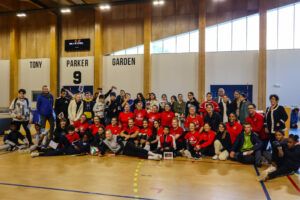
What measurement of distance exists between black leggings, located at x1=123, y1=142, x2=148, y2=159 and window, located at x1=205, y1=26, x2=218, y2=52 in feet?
27.9

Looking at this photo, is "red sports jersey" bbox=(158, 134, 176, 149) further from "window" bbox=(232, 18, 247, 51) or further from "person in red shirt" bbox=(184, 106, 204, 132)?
"window" bbox=(232, 18, 247, 51)

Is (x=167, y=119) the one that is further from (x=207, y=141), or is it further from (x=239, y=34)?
(x=239, y=34)

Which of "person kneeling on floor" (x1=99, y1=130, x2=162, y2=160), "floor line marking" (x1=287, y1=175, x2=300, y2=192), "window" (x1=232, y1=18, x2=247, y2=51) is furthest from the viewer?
"window" (x1=232, y1=18, x2=247, y2=51)

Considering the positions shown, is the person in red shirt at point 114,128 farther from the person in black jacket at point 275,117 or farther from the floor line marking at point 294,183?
the floor line marking at point 294,183

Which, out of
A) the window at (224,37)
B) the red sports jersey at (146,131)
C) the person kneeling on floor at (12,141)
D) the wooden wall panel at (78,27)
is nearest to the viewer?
the red sports jersey at (146,131)

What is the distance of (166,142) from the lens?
781 centimetres

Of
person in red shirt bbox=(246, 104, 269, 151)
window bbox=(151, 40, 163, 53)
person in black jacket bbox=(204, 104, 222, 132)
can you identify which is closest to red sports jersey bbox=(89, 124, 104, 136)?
person in black jacket bbox=(204, 104, 222, 132)

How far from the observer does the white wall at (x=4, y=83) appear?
17703 millimetres

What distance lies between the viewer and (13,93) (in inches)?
687

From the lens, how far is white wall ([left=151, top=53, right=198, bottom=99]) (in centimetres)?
1471

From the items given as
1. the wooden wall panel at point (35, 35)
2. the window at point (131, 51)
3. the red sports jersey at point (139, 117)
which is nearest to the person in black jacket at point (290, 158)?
the red sports jersey at point (139, 117)

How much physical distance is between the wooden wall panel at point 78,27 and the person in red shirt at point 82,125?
27.4ft

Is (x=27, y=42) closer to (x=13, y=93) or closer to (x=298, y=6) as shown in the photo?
(x=13, y=93)

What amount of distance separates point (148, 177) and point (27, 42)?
1519cm
